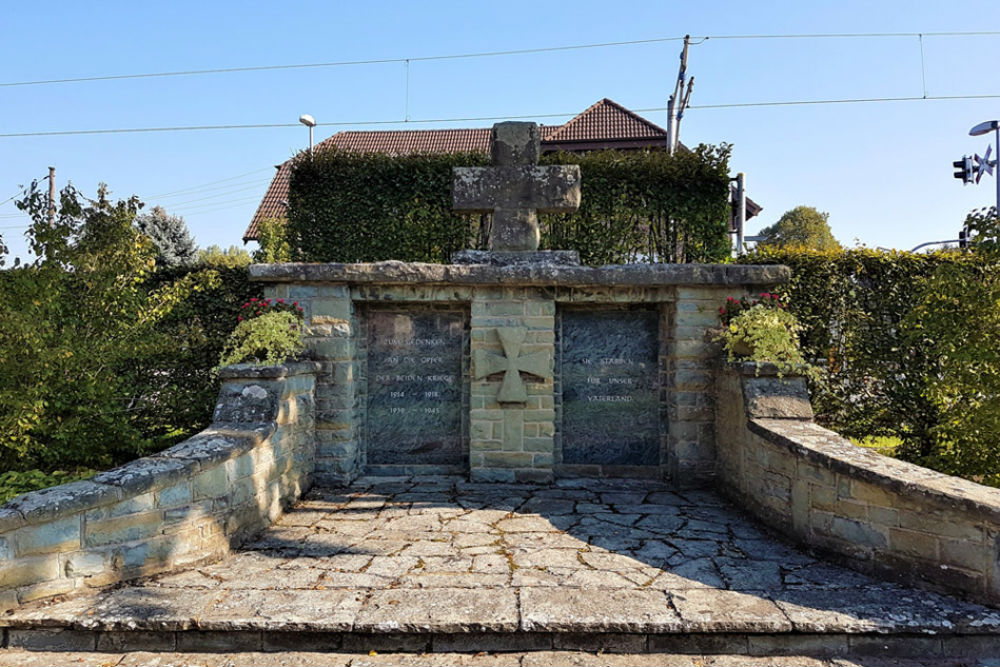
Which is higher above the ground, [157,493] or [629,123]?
[629,123]

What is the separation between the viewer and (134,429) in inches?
202

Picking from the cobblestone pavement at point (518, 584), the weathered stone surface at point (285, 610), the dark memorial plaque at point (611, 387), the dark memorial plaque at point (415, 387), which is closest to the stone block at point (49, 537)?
the cobblestone pavement at point (518, 584)

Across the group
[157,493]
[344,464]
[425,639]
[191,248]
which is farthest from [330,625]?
[191,248]

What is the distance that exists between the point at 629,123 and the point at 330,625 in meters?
16.0

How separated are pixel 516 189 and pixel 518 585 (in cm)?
343

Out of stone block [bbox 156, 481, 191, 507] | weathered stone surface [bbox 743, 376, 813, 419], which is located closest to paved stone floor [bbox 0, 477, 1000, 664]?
stone block [bbox 156, 481, 191, 507]

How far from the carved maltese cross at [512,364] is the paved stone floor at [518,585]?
1.00m

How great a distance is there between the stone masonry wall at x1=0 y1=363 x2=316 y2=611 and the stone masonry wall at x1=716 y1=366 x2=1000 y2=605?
334cm

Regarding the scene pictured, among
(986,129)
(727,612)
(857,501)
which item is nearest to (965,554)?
(857,501)

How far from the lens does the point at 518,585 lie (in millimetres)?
2961

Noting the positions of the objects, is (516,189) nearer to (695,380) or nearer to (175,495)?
(695,380)

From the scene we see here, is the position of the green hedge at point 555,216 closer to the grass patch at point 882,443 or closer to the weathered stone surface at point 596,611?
the grass patch at point 882,443

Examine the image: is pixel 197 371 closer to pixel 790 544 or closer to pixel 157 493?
pixel 157 493

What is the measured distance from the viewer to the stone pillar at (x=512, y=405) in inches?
194
